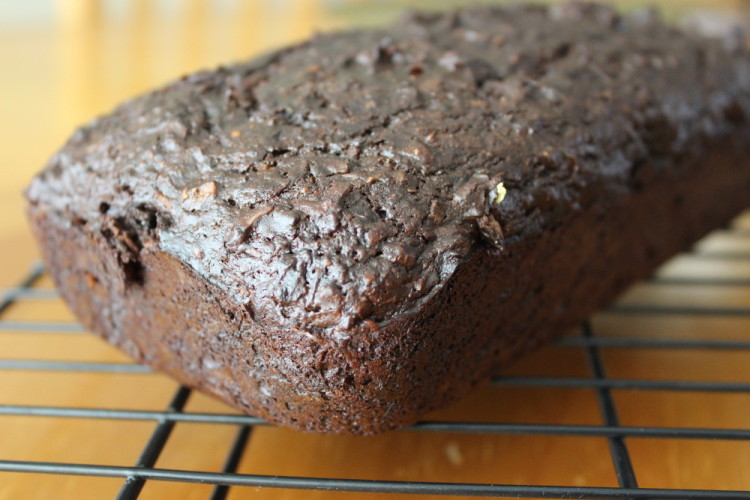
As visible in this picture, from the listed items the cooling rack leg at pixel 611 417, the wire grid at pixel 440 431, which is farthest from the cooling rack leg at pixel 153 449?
the cooling rack leg at pixel 611 417

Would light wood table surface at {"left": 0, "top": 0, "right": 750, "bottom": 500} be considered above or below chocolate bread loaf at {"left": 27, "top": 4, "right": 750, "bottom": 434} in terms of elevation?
below

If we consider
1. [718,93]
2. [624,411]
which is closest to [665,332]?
[624,411]

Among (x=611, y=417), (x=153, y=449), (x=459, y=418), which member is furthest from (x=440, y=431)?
(x=153, y=449)

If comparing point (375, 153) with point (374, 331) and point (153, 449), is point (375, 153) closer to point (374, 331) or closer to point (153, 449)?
point (374, 331)

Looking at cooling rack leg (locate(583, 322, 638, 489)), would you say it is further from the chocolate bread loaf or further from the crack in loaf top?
the crack in loaf top

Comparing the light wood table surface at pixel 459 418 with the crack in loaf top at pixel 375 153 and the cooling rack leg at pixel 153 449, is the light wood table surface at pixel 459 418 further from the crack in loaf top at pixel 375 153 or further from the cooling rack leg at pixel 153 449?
the crack in loaf top at pixel 375 153

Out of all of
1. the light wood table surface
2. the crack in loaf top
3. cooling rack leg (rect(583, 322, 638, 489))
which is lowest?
the light wood table surface

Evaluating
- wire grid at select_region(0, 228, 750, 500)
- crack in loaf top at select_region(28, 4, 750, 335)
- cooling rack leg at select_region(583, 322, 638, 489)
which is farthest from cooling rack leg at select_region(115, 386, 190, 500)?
cooling rack leg at select_region(583, 322, 638, 489)
